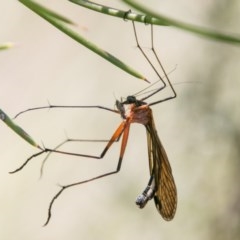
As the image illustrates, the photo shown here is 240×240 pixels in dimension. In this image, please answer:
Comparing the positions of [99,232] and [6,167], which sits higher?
[6,167]

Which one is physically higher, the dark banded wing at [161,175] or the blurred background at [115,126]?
the blurred background at [115,126]

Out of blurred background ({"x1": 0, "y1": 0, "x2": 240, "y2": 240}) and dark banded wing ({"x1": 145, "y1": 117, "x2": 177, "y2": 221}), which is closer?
dark banded wing ({"x1": 145, "y1": 117, "x2": 177, "y2": 221})

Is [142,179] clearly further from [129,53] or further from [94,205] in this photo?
[129,53]

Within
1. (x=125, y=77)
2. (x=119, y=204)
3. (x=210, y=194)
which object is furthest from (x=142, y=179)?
→ (x=125, y=77)

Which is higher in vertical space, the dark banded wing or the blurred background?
the blurred background
